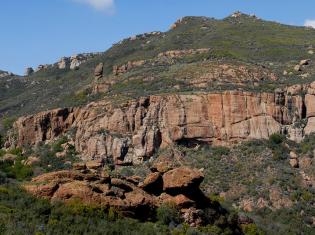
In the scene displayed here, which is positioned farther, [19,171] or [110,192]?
[19,171]

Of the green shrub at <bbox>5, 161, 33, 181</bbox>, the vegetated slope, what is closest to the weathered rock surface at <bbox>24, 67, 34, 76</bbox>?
the vegetated slope

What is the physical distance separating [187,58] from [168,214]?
58703mm

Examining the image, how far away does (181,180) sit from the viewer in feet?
142

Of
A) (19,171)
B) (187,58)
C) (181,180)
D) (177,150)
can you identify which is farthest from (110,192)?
(187,58)

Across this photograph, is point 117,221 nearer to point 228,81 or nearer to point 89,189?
point 89,189

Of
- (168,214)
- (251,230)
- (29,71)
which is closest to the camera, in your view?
(168,214)

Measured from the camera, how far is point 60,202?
38.5m

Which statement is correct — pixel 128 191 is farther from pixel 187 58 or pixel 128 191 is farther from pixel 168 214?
pixel 187 58

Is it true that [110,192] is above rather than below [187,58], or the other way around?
below

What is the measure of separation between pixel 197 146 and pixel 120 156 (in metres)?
8.65

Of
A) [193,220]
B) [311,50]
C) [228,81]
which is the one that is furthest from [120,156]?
[311,50]

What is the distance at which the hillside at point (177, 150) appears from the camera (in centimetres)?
3953

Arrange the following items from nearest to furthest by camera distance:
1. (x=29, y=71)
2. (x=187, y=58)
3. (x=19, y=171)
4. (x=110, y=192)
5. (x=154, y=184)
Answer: (x=110, y=192)
(x=154, y=184)
(x=19, y=171)
(x=187, y=58)
(x=29, y=71)

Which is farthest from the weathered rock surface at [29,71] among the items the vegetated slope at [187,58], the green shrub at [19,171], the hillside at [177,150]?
the green shrub at [19,171]
